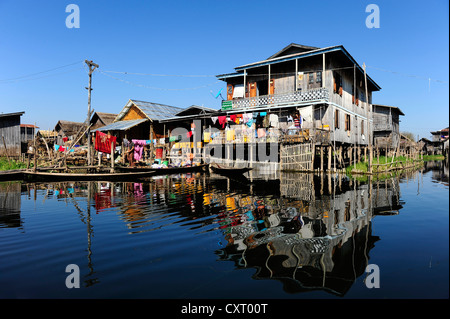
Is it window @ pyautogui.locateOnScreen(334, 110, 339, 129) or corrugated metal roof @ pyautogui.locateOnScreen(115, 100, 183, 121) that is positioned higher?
corrugated metal roof @ pyautogui.locateOnScreen(115, 100, 183, 121)

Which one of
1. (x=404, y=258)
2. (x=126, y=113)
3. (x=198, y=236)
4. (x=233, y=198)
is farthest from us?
(x=126, y=113)

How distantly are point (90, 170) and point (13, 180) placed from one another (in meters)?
4.83

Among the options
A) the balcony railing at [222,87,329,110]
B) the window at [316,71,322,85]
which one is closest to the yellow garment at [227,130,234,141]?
the balcony railing at [222,87,329,110]

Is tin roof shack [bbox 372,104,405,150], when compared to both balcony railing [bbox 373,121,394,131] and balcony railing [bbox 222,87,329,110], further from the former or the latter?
balcony railing [bbox 222,87,329,110]

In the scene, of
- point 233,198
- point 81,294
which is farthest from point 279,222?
point 81,294

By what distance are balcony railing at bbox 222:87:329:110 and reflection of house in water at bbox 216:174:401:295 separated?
35.2 ft

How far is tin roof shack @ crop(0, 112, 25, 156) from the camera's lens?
27.7 metres

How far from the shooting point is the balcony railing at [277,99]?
19234 mm

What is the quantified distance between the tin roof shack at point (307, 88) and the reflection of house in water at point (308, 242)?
1070cm

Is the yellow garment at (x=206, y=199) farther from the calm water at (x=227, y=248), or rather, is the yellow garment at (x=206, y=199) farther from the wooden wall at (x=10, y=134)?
the wooden wall at (x=10, y=134)

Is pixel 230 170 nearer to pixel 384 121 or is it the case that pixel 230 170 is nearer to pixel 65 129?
pixel 384 121

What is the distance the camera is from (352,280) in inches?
162

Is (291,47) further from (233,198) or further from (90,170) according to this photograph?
(90,170)

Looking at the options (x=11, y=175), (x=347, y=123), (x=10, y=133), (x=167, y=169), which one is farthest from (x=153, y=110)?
(x=347, y=123)
